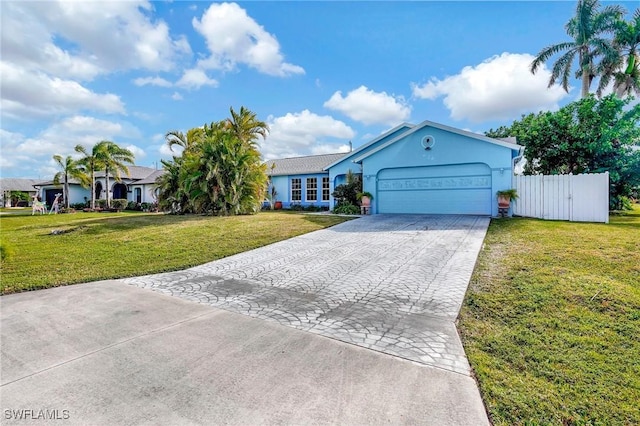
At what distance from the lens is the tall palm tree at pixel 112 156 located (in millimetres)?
25688

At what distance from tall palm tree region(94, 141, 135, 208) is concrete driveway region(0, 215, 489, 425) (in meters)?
25.0

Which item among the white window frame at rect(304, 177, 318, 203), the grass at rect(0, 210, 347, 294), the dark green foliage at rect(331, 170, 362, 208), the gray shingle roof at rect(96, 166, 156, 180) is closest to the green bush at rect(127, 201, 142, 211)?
the gray shingle roof at rect(96, 166, 156, 180)

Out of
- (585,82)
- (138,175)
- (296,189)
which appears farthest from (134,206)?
(585,82)

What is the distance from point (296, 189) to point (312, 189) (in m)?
1.57

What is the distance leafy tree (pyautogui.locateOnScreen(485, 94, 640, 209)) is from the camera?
15773 mm

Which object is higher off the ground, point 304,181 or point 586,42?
point 586,42

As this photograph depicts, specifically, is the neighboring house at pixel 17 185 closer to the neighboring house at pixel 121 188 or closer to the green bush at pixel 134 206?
the neighboring house at pixel 121 188

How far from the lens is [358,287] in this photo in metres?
5.38

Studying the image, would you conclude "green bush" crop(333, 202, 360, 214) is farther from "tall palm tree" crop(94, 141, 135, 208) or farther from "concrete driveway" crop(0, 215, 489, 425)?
"tall palm tree" crop(94, 141, 135, 208)

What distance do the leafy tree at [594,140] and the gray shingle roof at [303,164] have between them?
1339 centimetres

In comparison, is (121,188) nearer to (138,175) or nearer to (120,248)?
(138,175)

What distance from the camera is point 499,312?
4219mm

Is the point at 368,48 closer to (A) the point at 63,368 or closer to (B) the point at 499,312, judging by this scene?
→ (B) the point at 499,312

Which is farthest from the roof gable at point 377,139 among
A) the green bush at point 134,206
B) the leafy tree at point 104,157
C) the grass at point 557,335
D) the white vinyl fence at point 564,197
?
the green bush at point 134,206
